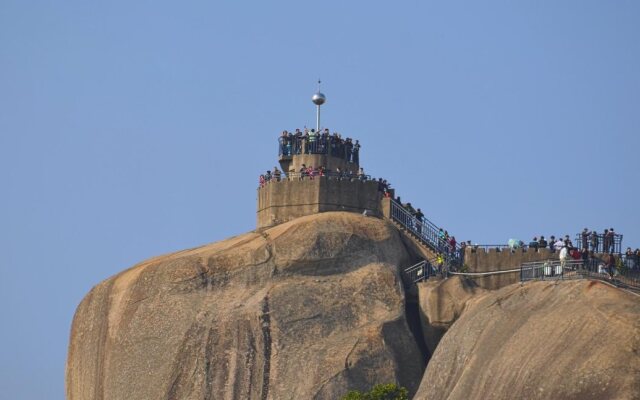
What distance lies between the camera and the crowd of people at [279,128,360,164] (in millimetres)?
100625

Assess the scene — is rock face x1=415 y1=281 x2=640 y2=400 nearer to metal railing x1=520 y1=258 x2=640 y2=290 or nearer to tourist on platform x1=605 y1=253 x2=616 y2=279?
metal railing x1=520 y1=258 x2=640 y2=290

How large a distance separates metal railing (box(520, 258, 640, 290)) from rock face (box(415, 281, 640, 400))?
6.36 feet

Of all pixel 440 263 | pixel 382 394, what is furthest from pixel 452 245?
pixel 382 394

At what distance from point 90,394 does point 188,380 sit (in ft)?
21.5

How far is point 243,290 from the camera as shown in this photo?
303ft

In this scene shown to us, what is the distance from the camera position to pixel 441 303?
297ft

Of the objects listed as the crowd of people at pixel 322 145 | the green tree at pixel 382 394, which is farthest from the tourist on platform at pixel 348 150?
the green tree at pixel 382 394

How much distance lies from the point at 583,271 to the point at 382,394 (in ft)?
33.5

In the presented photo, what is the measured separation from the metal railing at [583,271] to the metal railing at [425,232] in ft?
19.9

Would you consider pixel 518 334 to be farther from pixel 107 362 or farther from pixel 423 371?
pixel 107 362

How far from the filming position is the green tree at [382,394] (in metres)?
83.2

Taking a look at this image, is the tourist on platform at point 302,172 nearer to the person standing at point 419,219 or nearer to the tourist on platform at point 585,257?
the person standing at point 419,219

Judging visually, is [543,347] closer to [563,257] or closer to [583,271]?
[583,271]

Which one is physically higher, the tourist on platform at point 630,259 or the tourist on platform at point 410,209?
the tourist on platform at point 410,209
